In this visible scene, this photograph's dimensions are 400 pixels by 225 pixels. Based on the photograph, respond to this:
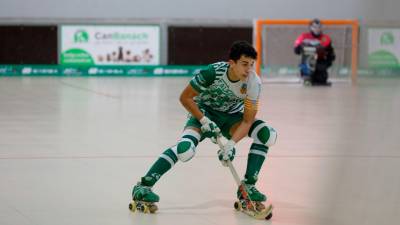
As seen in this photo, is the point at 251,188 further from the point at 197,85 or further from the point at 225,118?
the point at 197,85

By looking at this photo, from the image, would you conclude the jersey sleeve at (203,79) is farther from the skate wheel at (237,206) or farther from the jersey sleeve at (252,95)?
the skate wheel at (237,206)

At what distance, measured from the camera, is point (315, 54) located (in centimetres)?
2034

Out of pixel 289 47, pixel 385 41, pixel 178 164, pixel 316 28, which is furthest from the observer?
pixel 289 47

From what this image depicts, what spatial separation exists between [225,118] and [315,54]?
14.2m

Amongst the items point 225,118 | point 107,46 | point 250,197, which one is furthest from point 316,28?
point 250,197

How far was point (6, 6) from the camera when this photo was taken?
2422cm

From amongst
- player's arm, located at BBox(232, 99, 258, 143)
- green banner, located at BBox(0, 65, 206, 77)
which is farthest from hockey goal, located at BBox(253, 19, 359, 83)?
player's arm, located at BBox(232, 99, 258, 143)

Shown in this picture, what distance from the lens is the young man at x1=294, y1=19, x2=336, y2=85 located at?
20.4 metres

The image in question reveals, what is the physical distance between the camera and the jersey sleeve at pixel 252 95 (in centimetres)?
610

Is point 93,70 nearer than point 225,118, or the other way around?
point 225,118

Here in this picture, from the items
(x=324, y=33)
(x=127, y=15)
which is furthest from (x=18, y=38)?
(x=324, y=33)

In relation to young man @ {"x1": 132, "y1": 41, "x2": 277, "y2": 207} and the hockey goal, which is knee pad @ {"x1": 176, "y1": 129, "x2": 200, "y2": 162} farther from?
the hockey goal

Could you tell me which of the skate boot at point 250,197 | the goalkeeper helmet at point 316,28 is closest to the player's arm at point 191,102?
the skate boot at point 250,197

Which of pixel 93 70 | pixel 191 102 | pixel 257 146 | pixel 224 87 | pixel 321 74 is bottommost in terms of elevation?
pixel 93 70
